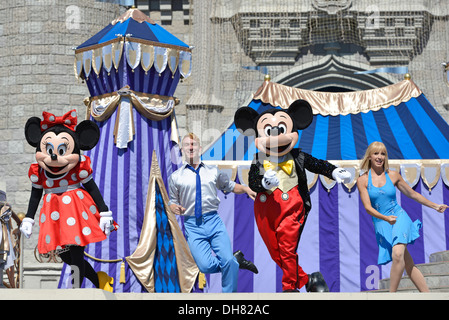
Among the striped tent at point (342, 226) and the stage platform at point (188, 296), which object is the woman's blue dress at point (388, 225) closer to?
the stage platform at point (188, 296)

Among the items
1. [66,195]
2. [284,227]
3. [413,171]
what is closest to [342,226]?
[413,171]

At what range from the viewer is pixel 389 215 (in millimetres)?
5363

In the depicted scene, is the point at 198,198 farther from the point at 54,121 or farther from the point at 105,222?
the point at 54,121

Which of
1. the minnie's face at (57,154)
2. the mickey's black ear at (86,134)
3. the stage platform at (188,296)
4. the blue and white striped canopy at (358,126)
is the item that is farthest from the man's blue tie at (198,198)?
the blue and white striped canopy at (358,126)

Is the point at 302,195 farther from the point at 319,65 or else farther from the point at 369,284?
the point at 319,65

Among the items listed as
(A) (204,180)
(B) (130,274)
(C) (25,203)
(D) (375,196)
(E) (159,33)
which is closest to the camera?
(D) (375,196)

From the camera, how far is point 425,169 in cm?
727

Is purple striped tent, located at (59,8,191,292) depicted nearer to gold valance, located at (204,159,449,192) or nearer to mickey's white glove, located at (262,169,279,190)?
gold valance, located at (204,159,449,192)

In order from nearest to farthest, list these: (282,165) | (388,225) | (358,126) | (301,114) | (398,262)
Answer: (398,262) < (388,225) < (282,165) < (301,114) < (358,126)

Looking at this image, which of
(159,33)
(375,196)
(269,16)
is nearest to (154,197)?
(159,33)

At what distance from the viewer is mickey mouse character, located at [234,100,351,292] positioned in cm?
525

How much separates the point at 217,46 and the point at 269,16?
2.45ft

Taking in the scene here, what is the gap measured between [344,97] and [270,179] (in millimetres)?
3245

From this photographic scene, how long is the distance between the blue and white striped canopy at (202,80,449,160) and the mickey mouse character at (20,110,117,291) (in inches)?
91.1
